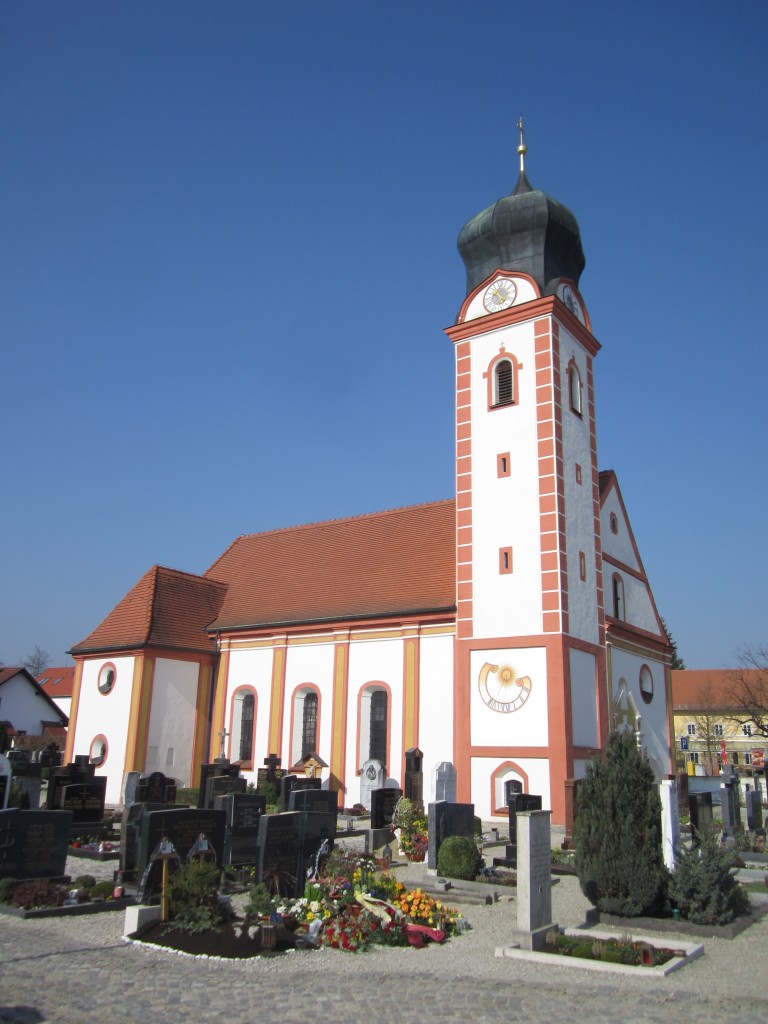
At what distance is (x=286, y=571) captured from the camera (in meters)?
32.3

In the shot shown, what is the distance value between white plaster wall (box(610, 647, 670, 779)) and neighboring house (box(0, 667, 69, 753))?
110 ft

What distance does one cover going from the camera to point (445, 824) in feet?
48.6

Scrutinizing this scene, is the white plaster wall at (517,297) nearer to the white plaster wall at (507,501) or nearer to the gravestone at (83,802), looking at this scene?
the white plaster wall at (507,501)

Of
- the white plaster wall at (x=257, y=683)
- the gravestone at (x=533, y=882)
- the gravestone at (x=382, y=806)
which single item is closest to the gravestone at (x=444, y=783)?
the gravestone at (x=382, y=806)

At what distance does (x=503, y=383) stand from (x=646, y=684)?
10970 mm

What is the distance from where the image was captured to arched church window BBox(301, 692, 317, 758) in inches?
1089

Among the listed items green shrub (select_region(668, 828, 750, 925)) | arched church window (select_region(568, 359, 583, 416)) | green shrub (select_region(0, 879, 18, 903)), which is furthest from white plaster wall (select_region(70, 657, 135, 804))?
green shrub (select_region(668, 828, 750, 925))

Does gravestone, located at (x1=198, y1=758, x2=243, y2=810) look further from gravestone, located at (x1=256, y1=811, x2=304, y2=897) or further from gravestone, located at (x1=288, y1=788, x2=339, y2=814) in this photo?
gravestone, located at (x1=256, y1=811, x2=304, y2=897)

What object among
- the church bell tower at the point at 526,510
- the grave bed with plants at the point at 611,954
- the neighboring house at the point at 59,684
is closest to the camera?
the grave bed with plants at the point at 611,954

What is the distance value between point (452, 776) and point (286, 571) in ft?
51.8

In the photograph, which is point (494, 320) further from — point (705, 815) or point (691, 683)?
point (691, 683)

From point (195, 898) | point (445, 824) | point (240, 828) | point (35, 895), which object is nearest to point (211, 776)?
point (240, 828)

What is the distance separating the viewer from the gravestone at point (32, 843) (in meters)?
11.6

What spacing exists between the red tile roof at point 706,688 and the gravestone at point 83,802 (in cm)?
5233
